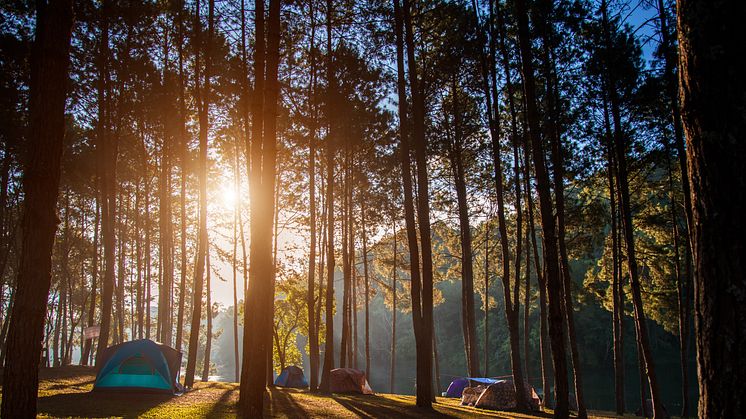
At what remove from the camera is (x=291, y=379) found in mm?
27359

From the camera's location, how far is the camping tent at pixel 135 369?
13469 mm

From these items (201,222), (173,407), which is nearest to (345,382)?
(201,222)

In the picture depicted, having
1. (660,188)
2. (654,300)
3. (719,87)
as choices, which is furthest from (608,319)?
(719,87)

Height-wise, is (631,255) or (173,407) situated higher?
(631,255)

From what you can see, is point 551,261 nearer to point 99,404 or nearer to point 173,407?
point 173,407

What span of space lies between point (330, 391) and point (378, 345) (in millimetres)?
54514

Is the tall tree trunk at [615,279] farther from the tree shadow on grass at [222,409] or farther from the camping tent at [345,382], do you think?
the tree shadow on grass at [222,409]

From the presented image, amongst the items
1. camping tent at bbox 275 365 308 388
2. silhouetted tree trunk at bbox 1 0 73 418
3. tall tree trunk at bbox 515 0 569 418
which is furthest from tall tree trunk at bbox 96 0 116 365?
tall tree trunk at bbox 515 0 569 418

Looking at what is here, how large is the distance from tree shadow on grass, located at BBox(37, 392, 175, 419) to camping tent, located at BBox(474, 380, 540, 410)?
990 cm

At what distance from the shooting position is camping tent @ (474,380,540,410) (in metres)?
15.7

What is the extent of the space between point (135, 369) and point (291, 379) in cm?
1462

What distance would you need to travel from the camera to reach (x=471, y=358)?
20.3 m

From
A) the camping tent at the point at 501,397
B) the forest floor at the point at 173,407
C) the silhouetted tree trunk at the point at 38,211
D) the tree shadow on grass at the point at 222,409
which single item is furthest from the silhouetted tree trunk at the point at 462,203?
the silhouetted tree trunk at the point at 38,211

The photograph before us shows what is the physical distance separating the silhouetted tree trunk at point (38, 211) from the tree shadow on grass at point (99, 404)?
405cm
